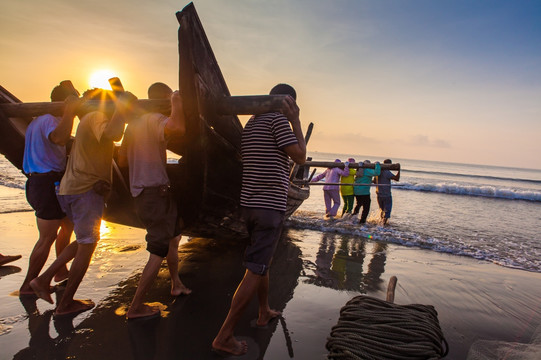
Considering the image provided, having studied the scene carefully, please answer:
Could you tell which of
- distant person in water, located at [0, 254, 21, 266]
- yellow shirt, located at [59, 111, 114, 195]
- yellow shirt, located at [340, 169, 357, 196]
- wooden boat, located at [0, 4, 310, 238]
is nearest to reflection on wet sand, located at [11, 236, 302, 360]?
wooden boat, located at [0, 4, 310, 238]

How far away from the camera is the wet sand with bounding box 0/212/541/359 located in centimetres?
257

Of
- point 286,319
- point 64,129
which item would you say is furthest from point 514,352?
point 64,129

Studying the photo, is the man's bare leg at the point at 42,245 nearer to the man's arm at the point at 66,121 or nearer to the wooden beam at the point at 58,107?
the man's arm at the point at 66,121

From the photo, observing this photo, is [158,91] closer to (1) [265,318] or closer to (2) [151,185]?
(2) [151,185]

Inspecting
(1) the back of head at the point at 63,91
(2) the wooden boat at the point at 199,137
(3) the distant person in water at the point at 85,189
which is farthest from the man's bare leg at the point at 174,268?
(1) the back of head at the point at 63,91

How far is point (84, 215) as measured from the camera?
2912 millimetres

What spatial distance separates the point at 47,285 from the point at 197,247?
2.67m

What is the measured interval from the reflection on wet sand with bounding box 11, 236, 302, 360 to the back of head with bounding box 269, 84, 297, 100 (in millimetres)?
2190

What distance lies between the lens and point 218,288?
385 cm

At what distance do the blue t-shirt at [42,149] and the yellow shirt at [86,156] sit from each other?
0.44m

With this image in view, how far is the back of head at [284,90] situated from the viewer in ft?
8.89

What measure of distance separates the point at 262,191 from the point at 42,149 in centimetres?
247

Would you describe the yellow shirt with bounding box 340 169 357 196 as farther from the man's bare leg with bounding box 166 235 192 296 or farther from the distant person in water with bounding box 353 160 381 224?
the man's bare leg with bounding box 166 235 192 296

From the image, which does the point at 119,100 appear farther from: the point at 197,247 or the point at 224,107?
the point at 197,247
